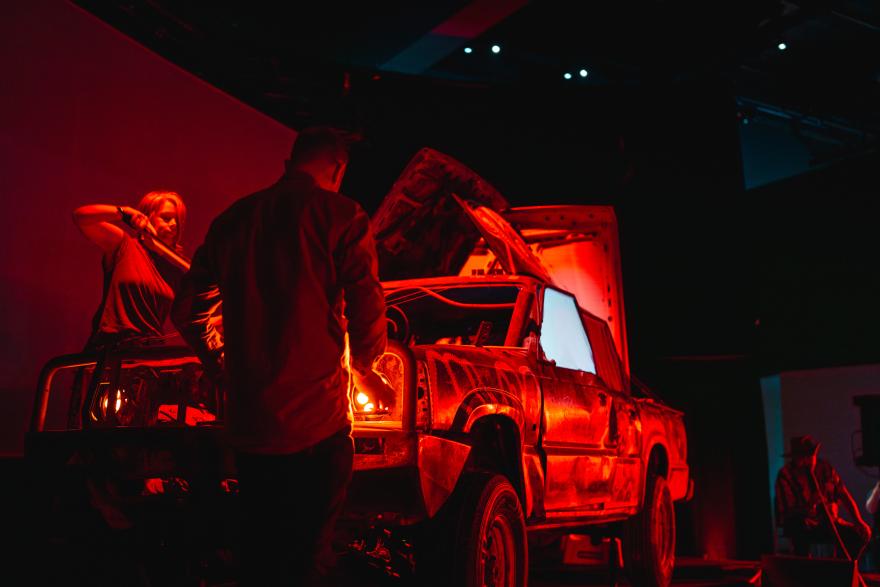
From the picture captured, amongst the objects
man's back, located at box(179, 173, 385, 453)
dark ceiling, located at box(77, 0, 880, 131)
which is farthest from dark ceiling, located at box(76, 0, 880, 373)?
man's back, located at box(179, 173, 385, 453)

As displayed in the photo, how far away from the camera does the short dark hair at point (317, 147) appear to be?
8.40 ft

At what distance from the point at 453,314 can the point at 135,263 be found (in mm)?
1853

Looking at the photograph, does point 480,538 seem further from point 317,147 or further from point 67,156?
point 67,156

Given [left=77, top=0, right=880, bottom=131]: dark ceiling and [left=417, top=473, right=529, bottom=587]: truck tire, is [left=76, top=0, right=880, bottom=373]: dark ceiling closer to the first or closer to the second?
[left=77, top=0, right=880, bottom=131]: dark ceiling

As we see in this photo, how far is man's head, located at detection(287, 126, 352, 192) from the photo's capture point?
101 inches

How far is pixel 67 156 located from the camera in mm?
6512

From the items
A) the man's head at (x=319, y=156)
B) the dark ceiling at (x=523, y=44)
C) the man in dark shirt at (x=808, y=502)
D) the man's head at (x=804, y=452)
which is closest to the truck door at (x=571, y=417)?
the man's head at (x=319, y=156)

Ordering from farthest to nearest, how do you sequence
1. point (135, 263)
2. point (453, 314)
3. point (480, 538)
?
point (453, 314)
point (135, 263)
point (480, 538)

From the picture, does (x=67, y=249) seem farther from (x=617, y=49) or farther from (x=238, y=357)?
(x=617, y=49)

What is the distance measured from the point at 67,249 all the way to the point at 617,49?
317 inches

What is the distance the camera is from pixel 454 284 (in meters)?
5.33

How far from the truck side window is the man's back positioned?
2.84 m

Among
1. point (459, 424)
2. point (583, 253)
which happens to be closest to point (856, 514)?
point (583, 253)

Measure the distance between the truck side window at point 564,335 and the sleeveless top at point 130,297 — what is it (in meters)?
2.19
